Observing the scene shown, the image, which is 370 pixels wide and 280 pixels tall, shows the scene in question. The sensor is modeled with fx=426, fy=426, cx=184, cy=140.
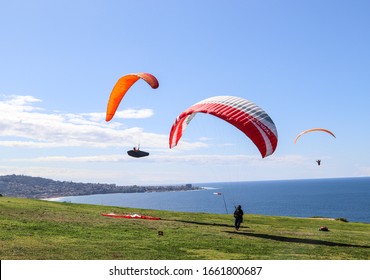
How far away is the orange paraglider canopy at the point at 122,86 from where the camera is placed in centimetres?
2595

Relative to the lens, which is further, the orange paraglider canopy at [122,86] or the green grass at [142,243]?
the orange paraglider canopy at [122,86]

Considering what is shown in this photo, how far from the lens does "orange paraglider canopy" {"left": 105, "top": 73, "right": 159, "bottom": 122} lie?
2595 cm

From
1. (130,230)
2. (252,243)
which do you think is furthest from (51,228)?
(252,243)

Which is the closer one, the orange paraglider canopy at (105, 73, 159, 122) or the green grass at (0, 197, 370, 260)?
the green grass at (0, 197, 370, 260)

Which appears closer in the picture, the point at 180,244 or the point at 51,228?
the point at 180,244

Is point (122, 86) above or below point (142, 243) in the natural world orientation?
above

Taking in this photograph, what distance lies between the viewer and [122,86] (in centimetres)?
2827

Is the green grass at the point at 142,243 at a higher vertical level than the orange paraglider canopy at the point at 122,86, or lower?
lower

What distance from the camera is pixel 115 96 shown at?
94.8 ft

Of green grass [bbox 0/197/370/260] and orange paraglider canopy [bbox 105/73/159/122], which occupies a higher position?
orange paraglider canopy [bbox 105/73/159/122]

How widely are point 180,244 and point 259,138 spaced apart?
6.58m

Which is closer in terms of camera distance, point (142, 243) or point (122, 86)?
point (142, 243)
